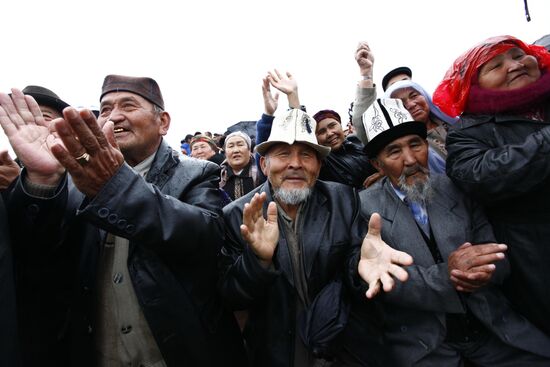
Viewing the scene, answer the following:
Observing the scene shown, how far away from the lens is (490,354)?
191cm

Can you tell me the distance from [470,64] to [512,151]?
79 centimetres

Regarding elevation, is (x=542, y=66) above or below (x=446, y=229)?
above

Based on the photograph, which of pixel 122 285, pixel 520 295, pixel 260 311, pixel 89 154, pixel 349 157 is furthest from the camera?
pixel 349 157

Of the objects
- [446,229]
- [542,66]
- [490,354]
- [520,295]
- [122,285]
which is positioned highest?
[542,66]

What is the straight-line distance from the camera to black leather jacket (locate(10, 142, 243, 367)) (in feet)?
5.01

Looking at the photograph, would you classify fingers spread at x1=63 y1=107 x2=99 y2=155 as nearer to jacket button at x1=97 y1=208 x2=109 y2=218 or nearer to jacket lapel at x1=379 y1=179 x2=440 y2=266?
jacket button at x1=97 y1=208 x2=109 y2=218

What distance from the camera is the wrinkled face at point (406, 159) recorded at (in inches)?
89.4

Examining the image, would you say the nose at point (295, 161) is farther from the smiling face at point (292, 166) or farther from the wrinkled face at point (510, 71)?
the wrinkled face at point (510, 71)

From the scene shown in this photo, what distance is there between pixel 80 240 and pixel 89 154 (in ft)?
2.68

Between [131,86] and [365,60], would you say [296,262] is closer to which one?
[131,86]

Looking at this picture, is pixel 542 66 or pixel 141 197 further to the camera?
pixel 542 66

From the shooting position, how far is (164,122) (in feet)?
7.89

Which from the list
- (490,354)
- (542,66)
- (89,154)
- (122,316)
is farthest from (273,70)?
(490,354)

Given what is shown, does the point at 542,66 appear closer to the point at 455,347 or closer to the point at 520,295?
the point at 520,295
